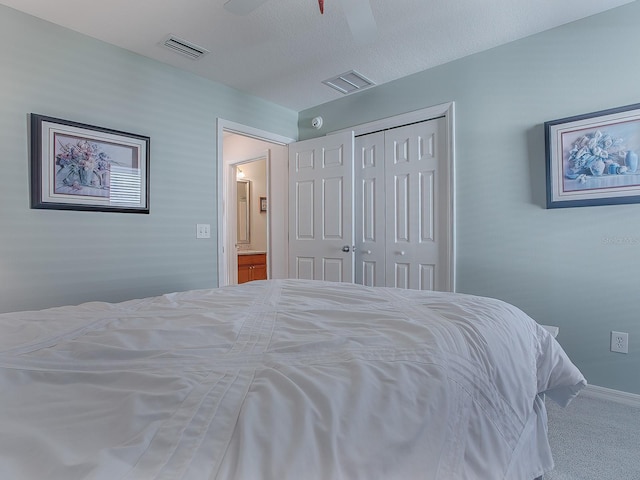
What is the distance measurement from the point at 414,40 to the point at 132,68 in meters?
2.12

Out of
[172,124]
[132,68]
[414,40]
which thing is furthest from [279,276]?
[414,40]

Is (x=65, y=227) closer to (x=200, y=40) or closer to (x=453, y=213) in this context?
(x=200, y=40)

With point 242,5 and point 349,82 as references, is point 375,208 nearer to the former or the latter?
point 349,82

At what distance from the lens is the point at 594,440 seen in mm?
1731

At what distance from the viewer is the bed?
A: 0.48m

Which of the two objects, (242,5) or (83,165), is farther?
(83,165)

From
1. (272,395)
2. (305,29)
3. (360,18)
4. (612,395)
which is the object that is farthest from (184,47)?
(612,395)

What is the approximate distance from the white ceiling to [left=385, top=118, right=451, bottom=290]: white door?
0.61 m

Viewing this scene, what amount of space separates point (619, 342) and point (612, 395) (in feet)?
1.15

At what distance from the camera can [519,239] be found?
2490 millimetres

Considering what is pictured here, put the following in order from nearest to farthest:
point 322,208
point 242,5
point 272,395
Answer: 1. point 272,395
2. point 242,5
3. point 322,208

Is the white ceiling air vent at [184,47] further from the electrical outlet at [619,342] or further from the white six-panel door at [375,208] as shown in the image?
the electrical outlet at [619,342]

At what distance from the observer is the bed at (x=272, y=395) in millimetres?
484

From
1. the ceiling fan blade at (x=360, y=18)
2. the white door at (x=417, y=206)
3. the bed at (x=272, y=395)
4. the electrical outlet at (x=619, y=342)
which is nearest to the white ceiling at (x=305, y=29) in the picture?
the ceiling fan blade at (x=360, y=18)
